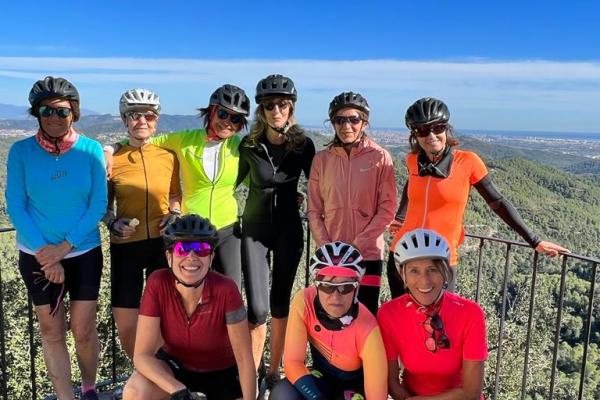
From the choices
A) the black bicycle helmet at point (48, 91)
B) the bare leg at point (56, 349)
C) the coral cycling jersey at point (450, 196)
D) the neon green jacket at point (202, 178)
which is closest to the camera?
the black bicycle helmet at point (48, 91)

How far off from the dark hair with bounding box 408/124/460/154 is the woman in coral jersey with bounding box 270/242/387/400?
4.34 feet

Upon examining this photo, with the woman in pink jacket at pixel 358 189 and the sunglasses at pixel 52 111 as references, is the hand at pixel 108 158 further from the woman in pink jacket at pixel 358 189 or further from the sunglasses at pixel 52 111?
the woman in pink jacket at pixel 358 189

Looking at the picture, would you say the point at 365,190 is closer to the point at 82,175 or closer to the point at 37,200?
the point at 82,175

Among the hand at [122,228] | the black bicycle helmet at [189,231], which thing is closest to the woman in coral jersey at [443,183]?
the black bicycle helmet at [189,231]

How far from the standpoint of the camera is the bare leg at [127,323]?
4.13m

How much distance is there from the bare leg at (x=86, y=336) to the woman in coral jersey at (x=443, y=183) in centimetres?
244

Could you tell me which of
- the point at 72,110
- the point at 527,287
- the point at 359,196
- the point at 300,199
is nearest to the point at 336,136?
the point at 359,196

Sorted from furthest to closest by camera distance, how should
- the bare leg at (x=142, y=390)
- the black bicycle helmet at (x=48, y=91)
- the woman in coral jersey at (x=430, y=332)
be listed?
the black bicycle helmet at (x=48, y=91) < the bare leg at (x=142, y=390) < the woman in coral jersey at (x=430, y=332)

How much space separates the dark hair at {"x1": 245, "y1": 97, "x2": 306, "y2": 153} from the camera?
4.34 m

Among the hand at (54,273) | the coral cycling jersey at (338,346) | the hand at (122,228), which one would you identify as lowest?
the coral cycling jersey at (338,346)

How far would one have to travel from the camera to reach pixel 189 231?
129 inches

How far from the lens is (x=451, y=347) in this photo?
3084mm

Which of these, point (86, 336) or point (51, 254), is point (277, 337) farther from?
point (51, 254)

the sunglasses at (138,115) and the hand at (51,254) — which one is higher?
the sunglasses at (138,115)
